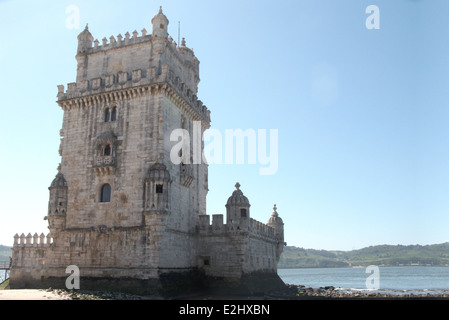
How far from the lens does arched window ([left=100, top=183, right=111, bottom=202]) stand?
33.4m

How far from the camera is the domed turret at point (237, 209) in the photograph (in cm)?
3697

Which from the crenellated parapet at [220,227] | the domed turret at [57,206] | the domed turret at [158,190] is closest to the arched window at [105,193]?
the domed turret at [57,206]

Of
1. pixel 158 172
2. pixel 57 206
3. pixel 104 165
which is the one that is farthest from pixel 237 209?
pixel 57 206

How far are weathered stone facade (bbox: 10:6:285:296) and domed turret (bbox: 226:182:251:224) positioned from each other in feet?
0.30

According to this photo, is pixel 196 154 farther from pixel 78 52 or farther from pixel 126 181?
pixel 78 52

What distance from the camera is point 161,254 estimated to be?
1214 inches

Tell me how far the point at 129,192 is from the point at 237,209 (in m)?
9.91

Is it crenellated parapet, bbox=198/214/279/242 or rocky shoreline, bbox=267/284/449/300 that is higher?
crenellated parapet, bbox=198/214/279/242

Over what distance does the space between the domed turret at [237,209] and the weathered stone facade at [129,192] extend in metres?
0.09

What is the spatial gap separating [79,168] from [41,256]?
8192mm

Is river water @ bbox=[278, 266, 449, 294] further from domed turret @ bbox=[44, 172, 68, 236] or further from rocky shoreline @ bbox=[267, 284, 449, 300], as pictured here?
domed turret @ bbox=[44, 172, 68, 236]
